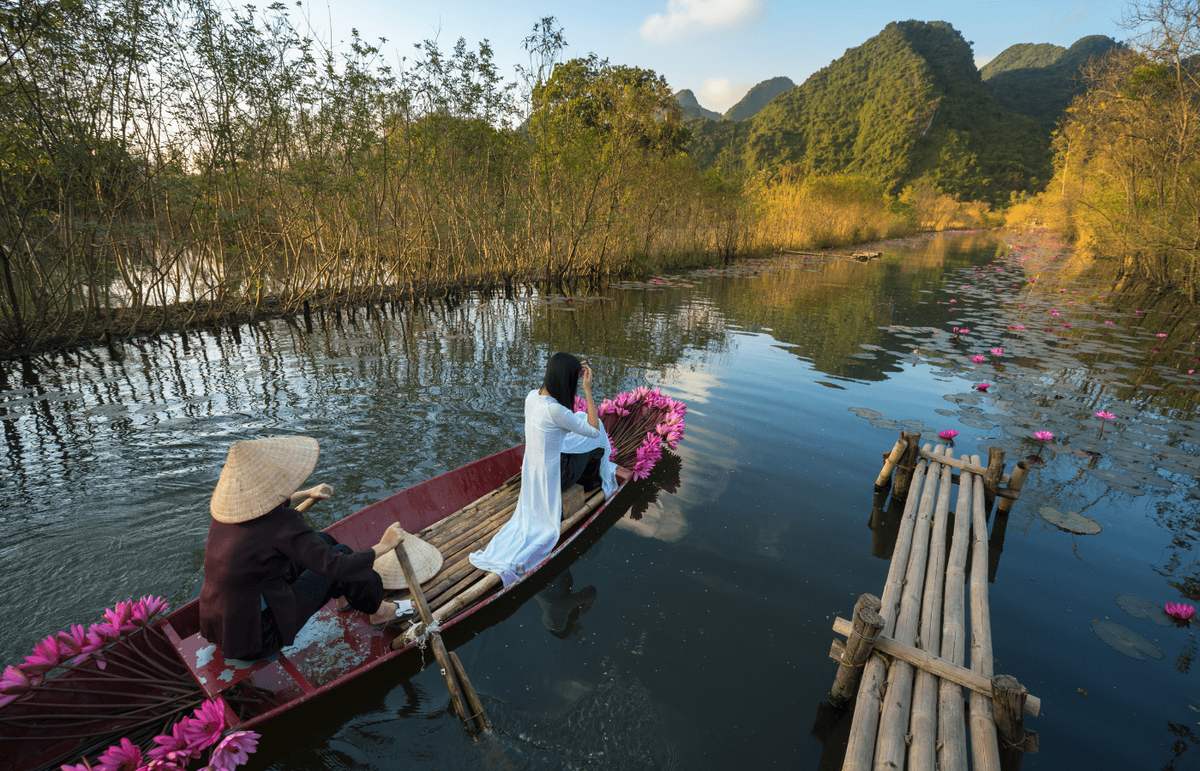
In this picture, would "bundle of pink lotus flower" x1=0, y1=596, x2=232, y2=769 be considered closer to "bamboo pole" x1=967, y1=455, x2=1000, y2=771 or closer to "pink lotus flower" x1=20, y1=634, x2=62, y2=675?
"pink lotus flower" x1=20, y1=634, x2=62, y2=675

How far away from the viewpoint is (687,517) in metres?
5.06

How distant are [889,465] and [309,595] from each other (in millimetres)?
5286

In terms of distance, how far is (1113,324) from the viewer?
13523 millimetres

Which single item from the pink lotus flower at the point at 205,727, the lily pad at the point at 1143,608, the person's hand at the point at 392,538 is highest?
the person's hand at the point at 392,538

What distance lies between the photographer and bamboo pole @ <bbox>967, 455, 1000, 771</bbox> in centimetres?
232

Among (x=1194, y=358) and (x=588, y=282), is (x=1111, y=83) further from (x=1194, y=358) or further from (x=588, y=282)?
(x=588, y=282)

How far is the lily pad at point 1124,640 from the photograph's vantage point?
11.4ft

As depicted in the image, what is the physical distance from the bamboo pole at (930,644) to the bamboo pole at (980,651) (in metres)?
0.17

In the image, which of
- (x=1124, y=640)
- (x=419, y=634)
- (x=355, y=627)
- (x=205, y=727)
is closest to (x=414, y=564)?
(x=355, y=627)

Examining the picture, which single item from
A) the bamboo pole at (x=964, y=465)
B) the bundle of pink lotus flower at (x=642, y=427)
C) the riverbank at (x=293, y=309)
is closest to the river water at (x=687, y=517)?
the bundle of pink lotus flower at (x=642, y=427)

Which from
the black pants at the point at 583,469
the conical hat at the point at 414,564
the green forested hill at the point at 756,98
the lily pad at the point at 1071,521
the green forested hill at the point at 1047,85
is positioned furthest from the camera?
the green forested hill at the point at 756,98

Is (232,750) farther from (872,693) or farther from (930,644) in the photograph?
(930,644)

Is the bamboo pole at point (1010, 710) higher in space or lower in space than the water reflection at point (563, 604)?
higher

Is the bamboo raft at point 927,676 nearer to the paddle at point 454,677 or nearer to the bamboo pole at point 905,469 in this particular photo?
the bamboo pole at point 905,469
